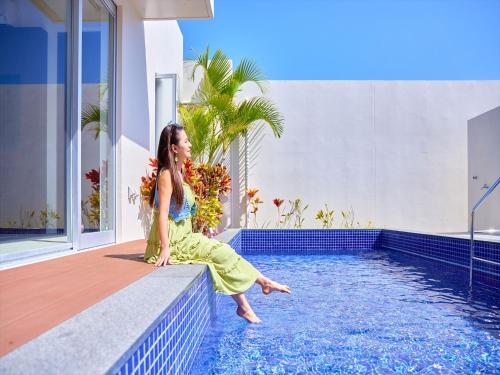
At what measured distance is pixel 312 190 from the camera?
33.5ft

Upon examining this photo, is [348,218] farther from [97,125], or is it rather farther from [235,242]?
[97,125]

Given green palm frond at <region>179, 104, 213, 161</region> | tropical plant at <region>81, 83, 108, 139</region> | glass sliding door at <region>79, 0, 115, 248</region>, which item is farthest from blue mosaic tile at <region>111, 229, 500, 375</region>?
tropical plant at <region>81, 83, 108, 139</region>

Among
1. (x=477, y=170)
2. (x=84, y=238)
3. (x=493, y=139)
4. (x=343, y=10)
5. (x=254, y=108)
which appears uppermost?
(x=343, y=10)

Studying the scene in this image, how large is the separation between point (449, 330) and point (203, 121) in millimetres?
6008

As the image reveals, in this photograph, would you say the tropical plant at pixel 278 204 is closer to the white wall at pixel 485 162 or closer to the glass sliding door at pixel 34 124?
the white wall at pixel 485 162

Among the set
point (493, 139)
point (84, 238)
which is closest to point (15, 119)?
point (84, 238)

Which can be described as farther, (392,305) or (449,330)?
(392,305)

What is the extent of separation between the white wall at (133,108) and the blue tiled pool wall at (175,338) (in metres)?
2.93

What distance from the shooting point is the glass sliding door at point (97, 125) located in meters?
4.59

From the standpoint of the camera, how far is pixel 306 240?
339 inches

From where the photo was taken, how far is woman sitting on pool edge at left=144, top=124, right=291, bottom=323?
294 cm

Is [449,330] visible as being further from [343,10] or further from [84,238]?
[343,10]

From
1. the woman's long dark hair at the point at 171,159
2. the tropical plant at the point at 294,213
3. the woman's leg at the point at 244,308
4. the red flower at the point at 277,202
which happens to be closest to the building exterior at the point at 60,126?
the woman's long dark hair at the point at 171,159

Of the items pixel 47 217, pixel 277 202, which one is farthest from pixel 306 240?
pixel 47 217
